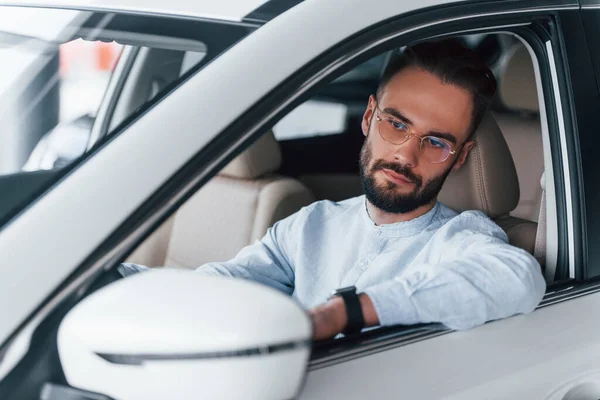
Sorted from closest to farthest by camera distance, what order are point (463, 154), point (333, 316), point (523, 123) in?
1. point (333, 316)
2. point (463, 154)
3. point (523, 123)

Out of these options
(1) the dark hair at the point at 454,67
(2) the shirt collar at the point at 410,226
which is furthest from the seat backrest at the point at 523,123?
(2) the shirt collar at the point at 410,226

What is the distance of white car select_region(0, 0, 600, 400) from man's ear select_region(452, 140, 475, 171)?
0.13 feet

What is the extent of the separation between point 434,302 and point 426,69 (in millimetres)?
686

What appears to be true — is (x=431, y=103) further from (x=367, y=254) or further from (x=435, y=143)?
(x=367, y=254)

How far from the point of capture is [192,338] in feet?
3.26

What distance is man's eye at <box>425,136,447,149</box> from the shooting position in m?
1.95

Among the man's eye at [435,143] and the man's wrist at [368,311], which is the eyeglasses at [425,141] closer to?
the man's eye at [435,143]

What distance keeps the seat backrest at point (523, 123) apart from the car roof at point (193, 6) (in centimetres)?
85

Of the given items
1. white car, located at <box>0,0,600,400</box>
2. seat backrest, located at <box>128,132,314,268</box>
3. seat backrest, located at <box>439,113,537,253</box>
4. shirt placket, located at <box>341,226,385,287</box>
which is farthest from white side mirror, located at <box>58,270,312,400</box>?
seat backrest, located at <box>128,132,314,268</box>

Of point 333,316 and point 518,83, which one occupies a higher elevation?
point 518,83

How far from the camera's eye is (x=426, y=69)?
1.98 meters

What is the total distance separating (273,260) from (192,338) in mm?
1144

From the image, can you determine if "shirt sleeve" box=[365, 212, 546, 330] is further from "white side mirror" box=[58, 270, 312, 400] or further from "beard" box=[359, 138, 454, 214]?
"white side mirror" box=[58, 270, 312, 400]

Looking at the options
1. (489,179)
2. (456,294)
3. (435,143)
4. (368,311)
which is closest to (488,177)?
(489,179)
